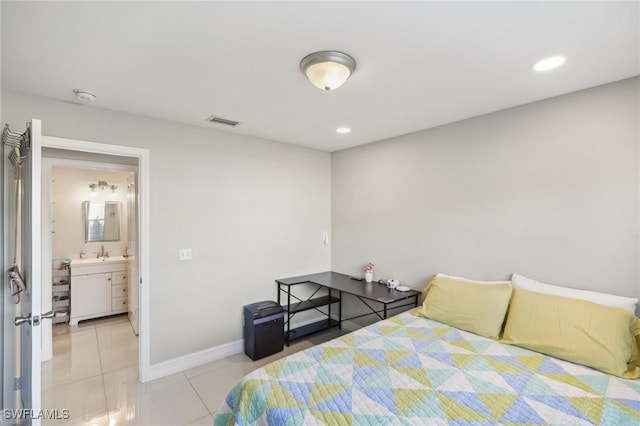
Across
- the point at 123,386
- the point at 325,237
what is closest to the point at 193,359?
the point at 123,386

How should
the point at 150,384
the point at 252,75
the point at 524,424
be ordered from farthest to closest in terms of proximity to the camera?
the point at 150,384
the point at 252,75
the point at 524,424

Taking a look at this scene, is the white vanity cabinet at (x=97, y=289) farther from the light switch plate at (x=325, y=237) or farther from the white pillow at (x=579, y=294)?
the white pillow at (x=579, y=294)

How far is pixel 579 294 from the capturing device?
6.76ft

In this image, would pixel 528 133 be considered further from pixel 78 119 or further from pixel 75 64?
pixel 78 119

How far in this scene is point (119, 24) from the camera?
141 centimetres

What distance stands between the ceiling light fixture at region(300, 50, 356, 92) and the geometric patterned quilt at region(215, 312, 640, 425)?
1.71 meters

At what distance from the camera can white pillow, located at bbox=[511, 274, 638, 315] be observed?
6.19ft

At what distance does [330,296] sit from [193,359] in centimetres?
174

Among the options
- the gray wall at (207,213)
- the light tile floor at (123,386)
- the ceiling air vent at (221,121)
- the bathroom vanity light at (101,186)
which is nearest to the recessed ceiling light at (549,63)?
the ceiling air vent at (221,121)

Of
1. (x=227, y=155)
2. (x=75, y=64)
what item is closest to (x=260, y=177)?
(x=227, y=155)

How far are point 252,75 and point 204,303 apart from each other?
2330 mm

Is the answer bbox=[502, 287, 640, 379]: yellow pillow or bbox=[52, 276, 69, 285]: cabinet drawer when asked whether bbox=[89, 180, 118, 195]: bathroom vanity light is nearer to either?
bbox=[52, 276, 69, 285]: cabinet drawer

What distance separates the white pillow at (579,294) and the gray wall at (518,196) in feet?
0.22

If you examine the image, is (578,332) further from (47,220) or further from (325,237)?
(47,220)
